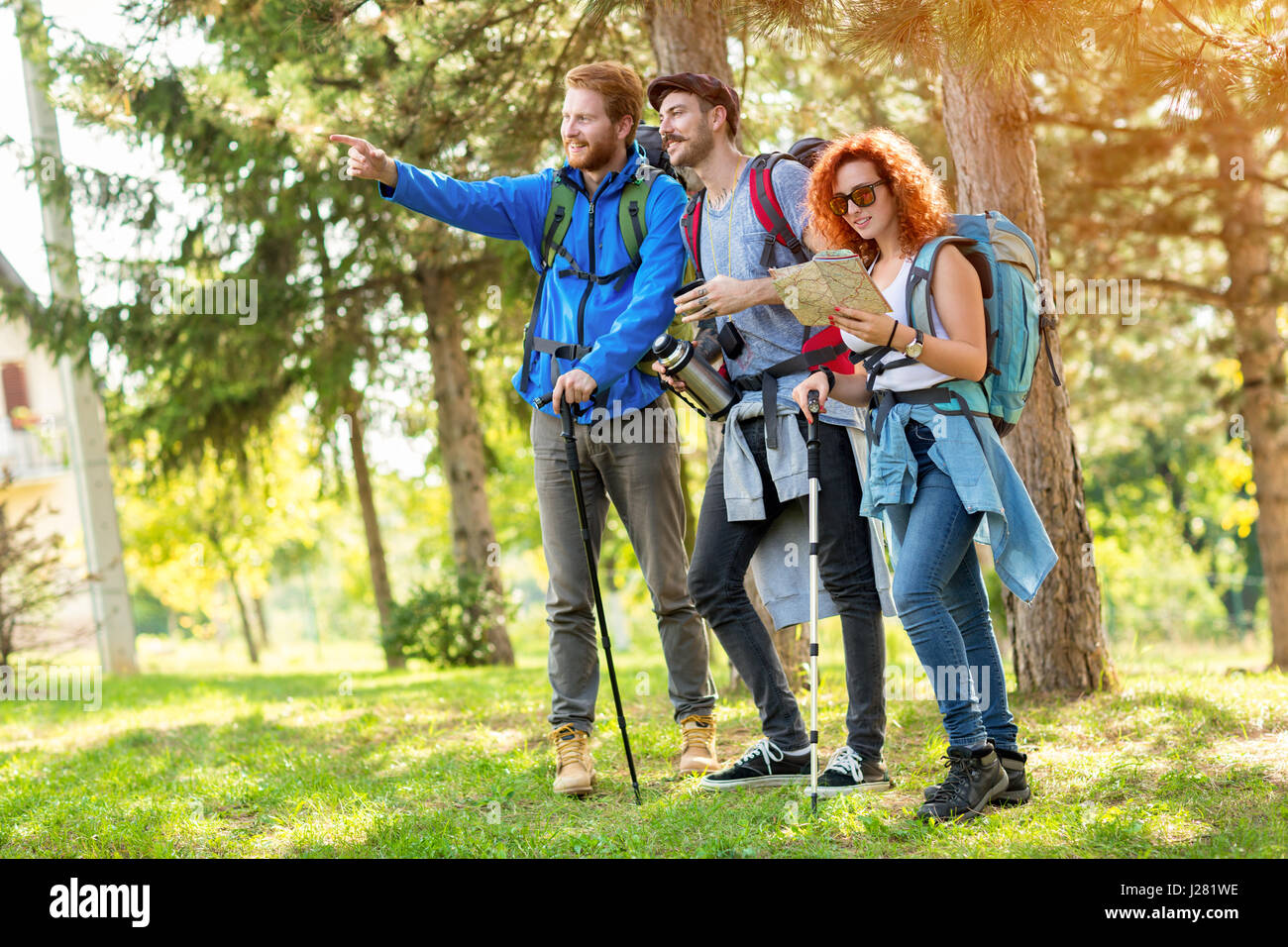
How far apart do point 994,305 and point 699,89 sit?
1.26 metres

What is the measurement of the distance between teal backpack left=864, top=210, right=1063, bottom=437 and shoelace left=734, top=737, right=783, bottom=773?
51.6 inches

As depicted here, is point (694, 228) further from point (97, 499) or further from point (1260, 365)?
point (97, 499)

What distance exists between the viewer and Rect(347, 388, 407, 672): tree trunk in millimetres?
12664

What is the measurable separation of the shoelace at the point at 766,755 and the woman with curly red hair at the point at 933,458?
0.67 metres

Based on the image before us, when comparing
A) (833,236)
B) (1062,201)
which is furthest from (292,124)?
(1062,201)

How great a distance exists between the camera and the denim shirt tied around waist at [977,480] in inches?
130

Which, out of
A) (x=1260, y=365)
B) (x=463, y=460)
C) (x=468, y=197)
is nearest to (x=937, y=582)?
(x=468, y=197)

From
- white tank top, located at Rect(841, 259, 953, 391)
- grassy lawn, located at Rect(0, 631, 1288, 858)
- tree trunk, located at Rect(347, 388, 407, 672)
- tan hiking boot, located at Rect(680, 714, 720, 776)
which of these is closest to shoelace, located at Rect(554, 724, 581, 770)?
grassy lawn, located at Rect(0, 631, 1288, 858)

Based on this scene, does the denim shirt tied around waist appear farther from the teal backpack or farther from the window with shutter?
the window with shutter

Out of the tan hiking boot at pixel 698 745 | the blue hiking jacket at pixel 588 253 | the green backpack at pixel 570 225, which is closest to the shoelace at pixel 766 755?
the tan hiking boot at pixel 698 745

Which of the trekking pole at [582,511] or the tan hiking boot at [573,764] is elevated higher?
the trekking pole at [582,511]

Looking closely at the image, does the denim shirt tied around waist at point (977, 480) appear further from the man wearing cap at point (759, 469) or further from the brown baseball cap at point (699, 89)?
the brown baseball cap at point (699, 89)
